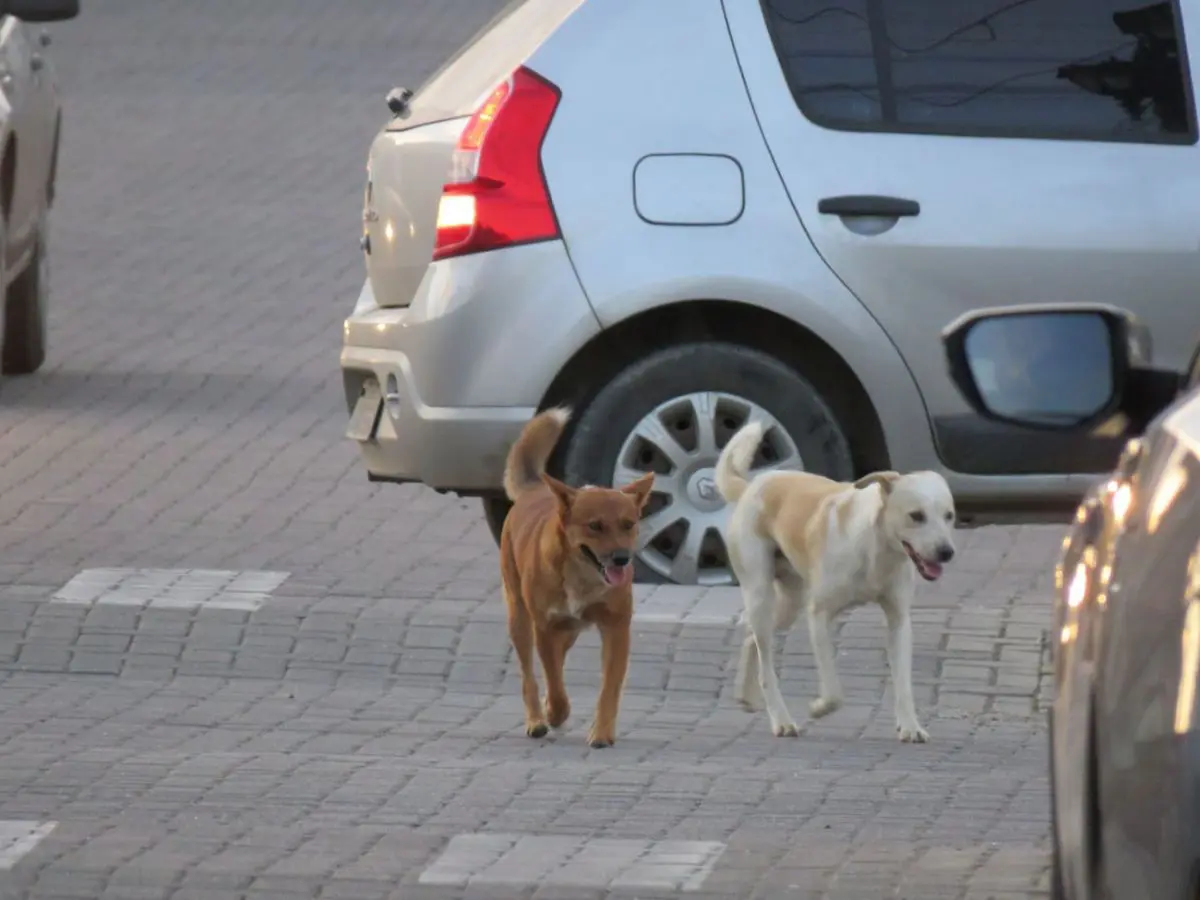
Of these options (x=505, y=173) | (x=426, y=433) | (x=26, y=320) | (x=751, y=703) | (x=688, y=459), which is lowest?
(x=26, y=320)

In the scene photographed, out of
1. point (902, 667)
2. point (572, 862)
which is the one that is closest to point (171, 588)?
point (902, 667)

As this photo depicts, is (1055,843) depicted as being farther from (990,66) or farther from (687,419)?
(990,66)

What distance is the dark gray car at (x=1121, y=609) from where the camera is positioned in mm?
3605

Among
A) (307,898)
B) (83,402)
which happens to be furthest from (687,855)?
(83,402)

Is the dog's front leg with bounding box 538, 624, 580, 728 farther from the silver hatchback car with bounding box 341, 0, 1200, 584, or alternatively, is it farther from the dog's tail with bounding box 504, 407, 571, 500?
the silver hatchback car with bounding box 341, 0, 1200, 584

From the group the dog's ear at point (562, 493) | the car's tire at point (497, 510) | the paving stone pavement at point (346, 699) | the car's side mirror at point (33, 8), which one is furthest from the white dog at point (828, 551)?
the car's side mirror at point (33, 8)

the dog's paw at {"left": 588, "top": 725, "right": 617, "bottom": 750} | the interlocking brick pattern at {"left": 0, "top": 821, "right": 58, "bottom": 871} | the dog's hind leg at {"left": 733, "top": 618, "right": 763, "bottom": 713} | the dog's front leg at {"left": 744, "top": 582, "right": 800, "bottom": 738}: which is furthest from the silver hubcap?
the interlocking brick pattern at {"left": 0, "top": 821, "right": 58, "bottom": 871}

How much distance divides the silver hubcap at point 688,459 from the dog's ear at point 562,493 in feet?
3.41

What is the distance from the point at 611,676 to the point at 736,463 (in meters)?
0.87

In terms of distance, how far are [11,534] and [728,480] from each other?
318 cm

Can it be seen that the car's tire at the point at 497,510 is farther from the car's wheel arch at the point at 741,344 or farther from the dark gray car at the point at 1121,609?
the dark gray car at the point at 1121,609

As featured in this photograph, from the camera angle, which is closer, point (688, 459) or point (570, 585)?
point (570, 585)

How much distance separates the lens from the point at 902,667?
25.8 feet

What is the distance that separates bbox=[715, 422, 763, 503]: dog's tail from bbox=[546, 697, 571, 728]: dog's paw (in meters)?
0.78
